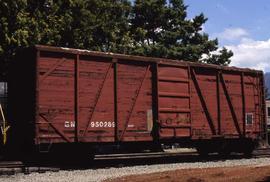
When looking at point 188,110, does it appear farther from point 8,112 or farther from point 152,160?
point 8,112

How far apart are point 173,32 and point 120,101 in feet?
114

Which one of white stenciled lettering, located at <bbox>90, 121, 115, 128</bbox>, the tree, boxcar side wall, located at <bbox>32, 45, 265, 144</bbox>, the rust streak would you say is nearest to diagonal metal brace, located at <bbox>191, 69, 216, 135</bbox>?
boxcar side wall, located at <bbox>32, 45, 265, 144</bbox>

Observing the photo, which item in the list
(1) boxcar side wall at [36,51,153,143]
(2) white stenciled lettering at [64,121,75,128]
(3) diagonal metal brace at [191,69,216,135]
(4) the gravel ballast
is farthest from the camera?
(3) diagonal metal brace at [191,69,216,135]

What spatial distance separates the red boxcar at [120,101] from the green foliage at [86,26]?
25.3 feet

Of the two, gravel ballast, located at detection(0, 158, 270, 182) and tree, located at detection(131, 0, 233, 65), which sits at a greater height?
tree, located at detection(131, 0, 233, 65)

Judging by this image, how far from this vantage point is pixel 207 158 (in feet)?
68.6

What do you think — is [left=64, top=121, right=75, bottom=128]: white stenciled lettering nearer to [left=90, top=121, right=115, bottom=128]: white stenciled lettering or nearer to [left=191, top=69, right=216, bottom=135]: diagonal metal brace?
[left=90, top=121, right=115, bottom=128]: white stenciled lettering

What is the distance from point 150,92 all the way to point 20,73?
4.79 meters

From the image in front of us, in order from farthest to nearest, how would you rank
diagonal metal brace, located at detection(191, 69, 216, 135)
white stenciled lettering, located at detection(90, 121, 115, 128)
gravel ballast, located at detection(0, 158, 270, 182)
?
diagonal metal brace, located at detection(191, 69, 216, 135)
white stenciled lettering, located at detection(90, 121, 115, 128)
gravel ballast, located at detection(0, 158, 270, 182)

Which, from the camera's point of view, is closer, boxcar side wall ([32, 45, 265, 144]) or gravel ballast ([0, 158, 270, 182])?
gravel ballast ([0, 158, 270, 182])

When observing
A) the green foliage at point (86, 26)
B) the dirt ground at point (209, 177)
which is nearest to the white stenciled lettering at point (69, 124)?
the dirt ground at point (209, 177)

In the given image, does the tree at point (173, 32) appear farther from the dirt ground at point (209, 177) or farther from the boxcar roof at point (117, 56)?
the dirt ground at point (209, 177)

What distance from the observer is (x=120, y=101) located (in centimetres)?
1761

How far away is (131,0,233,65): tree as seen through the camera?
4937cm
